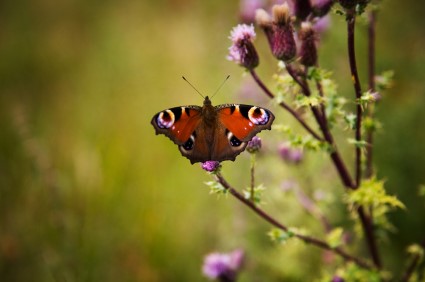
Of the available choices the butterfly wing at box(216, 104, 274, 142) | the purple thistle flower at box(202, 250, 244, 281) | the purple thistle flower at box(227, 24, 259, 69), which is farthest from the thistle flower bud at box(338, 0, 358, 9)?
the purple thistle flower at box(202, 250, 244, 281)

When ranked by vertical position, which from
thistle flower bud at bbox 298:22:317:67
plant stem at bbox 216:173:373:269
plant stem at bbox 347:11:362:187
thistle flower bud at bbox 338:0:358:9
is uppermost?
thistle flower bud at bbox 298:22:317:67

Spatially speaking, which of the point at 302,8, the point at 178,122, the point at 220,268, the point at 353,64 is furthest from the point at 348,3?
the point at 220,268

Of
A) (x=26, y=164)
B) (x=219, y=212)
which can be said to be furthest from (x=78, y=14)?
(x=219, y=212)

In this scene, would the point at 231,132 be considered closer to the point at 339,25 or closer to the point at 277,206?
the point at 277,206

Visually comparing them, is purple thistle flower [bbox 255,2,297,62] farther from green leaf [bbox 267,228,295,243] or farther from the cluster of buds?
green leaf [bbox 267,228,295,243]

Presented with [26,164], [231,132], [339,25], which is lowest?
[231,132]

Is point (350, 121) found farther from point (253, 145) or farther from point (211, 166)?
point (211, 166)
